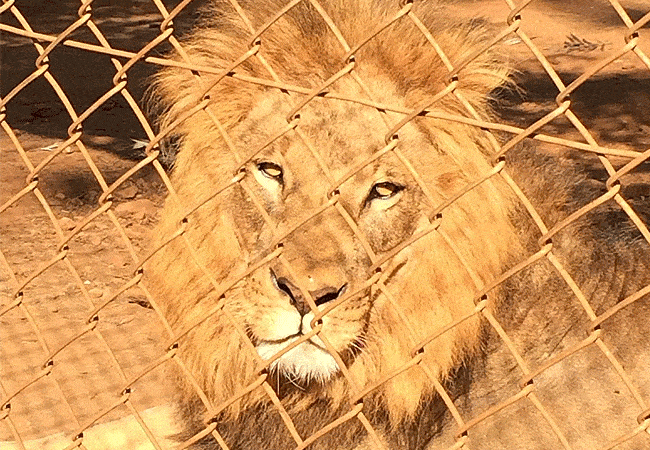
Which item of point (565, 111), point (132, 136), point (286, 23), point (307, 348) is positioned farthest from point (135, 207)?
point (565, 111)

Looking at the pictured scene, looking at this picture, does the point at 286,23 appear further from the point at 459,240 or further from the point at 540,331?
the point at 540,331

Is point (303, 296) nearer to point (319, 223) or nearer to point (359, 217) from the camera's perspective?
point (319, 223)

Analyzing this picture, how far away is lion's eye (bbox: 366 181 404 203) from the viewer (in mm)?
3393

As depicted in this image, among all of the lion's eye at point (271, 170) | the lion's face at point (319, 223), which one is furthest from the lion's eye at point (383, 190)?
the lion's eye at point (271, 170)

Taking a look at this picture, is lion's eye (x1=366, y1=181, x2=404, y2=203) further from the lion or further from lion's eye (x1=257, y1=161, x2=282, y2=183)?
lion's eye (x1=257, y1=161, x2=282, y2=183)

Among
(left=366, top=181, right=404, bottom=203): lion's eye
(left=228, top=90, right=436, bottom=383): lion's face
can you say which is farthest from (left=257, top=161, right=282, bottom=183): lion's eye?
(left=366, top=181, right=404, bottom=203): lion's eye

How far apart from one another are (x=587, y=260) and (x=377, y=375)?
33.6 inches

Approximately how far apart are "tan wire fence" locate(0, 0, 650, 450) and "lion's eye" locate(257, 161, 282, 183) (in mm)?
183

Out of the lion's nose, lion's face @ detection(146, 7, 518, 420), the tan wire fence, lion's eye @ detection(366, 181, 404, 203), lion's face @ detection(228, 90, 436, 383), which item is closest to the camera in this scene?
the tan wire fence

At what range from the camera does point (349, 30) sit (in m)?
3.46

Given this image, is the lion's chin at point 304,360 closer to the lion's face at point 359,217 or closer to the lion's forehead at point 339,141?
the lion's face at point 359,217

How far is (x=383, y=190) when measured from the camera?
3404 mm

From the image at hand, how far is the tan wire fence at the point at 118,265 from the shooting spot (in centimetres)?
229

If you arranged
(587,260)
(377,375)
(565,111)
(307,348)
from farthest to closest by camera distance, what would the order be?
(587,260), (377,375), (307,348), (565,111)
